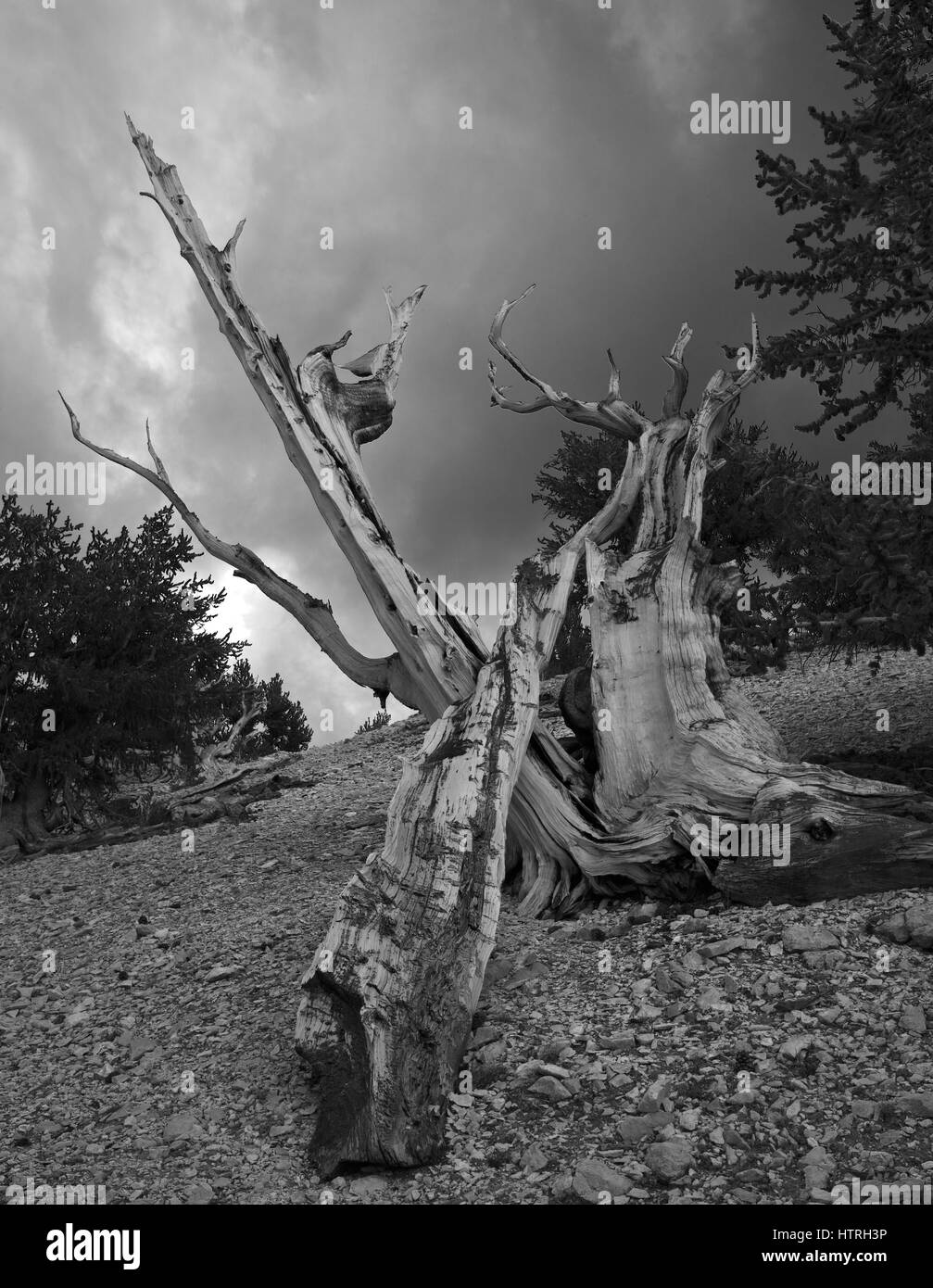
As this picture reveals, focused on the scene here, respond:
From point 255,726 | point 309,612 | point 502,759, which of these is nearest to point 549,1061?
point 502,759

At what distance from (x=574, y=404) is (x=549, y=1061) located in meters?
8.13

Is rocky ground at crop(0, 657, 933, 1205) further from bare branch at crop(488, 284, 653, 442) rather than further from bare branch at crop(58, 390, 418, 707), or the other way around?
bare branch at crop(488, 284, 653, 442)

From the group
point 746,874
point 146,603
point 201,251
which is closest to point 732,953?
point 746,874

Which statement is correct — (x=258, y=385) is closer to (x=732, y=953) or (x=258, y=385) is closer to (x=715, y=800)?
(x=715, y=800)

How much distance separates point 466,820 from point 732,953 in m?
1.79

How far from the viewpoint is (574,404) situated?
11289 mm

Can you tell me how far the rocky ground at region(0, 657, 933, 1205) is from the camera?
13.4ft

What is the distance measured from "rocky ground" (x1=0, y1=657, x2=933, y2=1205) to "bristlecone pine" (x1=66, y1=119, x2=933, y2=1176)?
0.30m

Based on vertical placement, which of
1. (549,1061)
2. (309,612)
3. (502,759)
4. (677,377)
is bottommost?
(549,1061)

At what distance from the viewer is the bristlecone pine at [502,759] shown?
4902 millimetres
